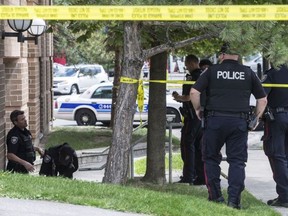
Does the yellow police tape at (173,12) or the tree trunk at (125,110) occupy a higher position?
the yellow police tape at (173,12)

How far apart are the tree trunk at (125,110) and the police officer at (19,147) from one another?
1755 millimetres

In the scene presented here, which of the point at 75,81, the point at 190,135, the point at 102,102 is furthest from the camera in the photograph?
the point at 75,81

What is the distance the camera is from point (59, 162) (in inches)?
420

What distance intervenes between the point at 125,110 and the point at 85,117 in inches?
642

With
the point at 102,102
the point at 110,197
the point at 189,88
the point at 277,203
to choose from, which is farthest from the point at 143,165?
the point at 102,102

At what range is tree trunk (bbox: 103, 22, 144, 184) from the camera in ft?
29.4

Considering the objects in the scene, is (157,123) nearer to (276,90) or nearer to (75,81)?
(276,90)

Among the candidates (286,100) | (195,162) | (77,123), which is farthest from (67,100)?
(286,100)

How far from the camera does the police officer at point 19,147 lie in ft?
34.3

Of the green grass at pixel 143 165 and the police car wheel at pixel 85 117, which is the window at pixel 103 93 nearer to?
the police car wheel at pixel 85 117

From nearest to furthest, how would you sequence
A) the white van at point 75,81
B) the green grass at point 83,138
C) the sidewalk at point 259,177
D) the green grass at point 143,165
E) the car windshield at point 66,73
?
the sidewalk at point 259,177 → the green grass at point 143,165 → the green grass at point 83,138 → the white van at point 75,81 → the car windshield at point 66,73

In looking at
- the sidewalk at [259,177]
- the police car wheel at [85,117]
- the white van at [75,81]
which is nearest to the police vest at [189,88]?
the sidewalk at [259,177]

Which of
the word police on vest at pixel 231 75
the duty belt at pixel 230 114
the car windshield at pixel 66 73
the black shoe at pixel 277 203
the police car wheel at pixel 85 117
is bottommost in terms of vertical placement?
the police car wheel at pixel 85 117

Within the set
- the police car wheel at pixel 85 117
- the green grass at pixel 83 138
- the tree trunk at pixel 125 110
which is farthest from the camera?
the police car wheel at pixel 85 117
